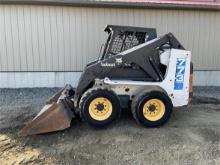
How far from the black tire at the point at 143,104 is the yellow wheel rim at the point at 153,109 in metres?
0.04

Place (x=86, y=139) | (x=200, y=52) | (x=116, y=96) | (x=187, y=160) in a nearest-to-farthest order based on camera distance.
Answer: (x=187, y=160) → (x=86, y=139) → (x=116, y=96) → (x=200, y=52)

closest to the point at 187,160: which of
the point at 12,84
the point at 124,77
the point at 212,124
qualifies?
the point at 212,124

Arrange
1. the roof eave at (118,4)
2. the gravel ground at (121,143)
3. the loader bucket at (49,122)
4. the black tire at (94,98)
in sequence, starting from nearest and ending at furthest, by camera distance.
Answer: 1. the gravel ground at (121,143)
2. the loader bucket at (49,122)
3. the black tire at (94,98)
4. the roof eave at (118,4)

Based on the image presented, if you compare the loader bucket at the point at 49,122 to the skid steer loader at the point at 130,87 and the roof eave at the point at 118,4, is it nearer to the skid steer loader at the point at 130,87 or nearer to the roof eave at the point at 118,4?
the skid steer loader at the point at 130,87

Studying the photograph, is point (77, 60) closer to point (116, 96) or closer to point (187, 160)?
point (116, 96)

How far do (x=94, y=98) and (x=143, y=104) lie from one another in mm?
897

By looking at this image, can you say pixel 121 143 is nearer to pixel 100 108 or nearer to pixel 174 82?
pixel 100 108

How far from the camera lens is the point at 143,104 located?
17.0ft

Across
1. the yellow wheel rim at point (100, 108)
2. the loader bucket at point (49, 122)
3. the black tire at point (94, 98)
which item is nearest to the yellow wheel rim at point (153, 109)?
the black tire at point (94, 98)

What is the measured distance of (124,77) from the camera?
218 inches

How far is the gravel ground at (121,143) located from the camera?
425 cm

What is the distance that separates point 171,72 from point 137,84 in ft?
2.31

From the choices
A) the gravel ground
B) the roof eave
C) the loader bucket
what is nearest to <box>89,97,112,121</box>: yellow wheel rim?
the gravel ground

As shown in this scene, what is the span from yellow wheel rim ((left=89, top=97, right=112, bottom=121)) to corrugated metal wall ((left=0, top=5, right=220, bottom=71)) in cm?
423
